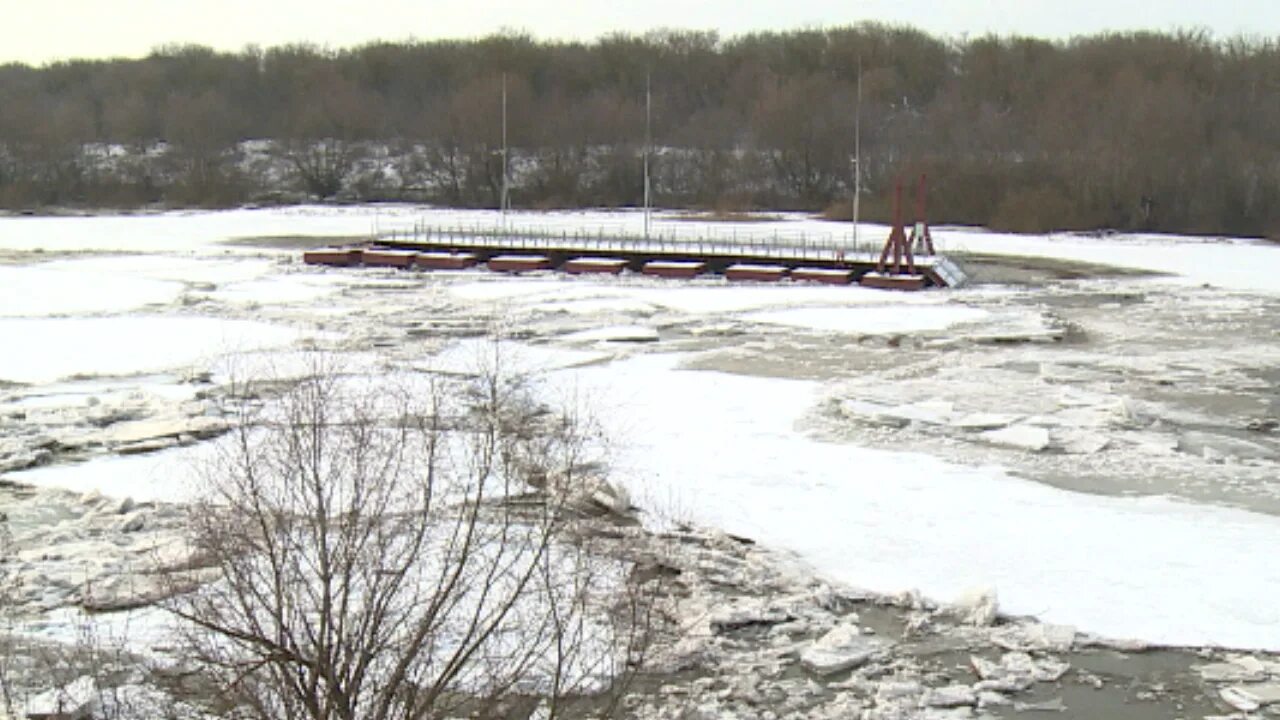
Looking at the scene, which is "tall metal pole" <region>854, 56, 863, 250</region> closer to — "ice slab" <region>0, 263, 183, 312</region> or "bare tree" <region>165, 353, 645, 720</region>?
"ice slab" <region>0, 263, 183, 312</region>

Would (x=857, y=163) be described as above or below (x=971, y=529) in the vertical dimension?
above

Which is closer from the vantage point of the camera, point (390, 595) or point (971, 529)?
point (390, 595)

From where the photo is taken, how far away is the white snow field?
11.4 meters

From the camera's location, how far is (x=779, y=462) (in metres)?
15.5

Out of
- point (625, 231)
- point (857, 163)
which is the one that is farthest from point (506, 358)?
point (625, 231)

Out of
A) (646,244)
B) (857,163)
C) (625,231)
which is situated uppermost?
(857,163)

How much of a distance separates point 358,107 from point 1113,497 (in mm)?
77202

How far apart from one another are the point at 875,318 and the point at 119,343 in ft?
46.4

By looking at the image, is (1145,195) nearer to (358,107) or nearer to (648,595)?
(358,107)

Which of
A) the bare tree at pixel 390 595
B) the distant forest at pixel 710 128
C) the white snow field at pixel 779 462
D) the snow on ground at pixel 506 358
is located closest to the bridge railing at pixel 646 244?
the white snow field at pixel 779 462

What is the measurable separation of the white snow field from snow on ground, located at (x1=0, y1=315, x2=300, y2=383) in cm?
7

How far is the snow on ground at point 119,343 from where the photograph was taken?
21188 millimetres

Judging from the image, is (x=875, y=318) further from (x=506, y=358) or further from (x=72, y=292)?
(x=72, y=292)

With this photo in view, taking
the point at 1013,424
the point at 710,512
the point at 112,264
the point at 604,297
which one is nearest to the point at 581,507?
the point at 710,512
